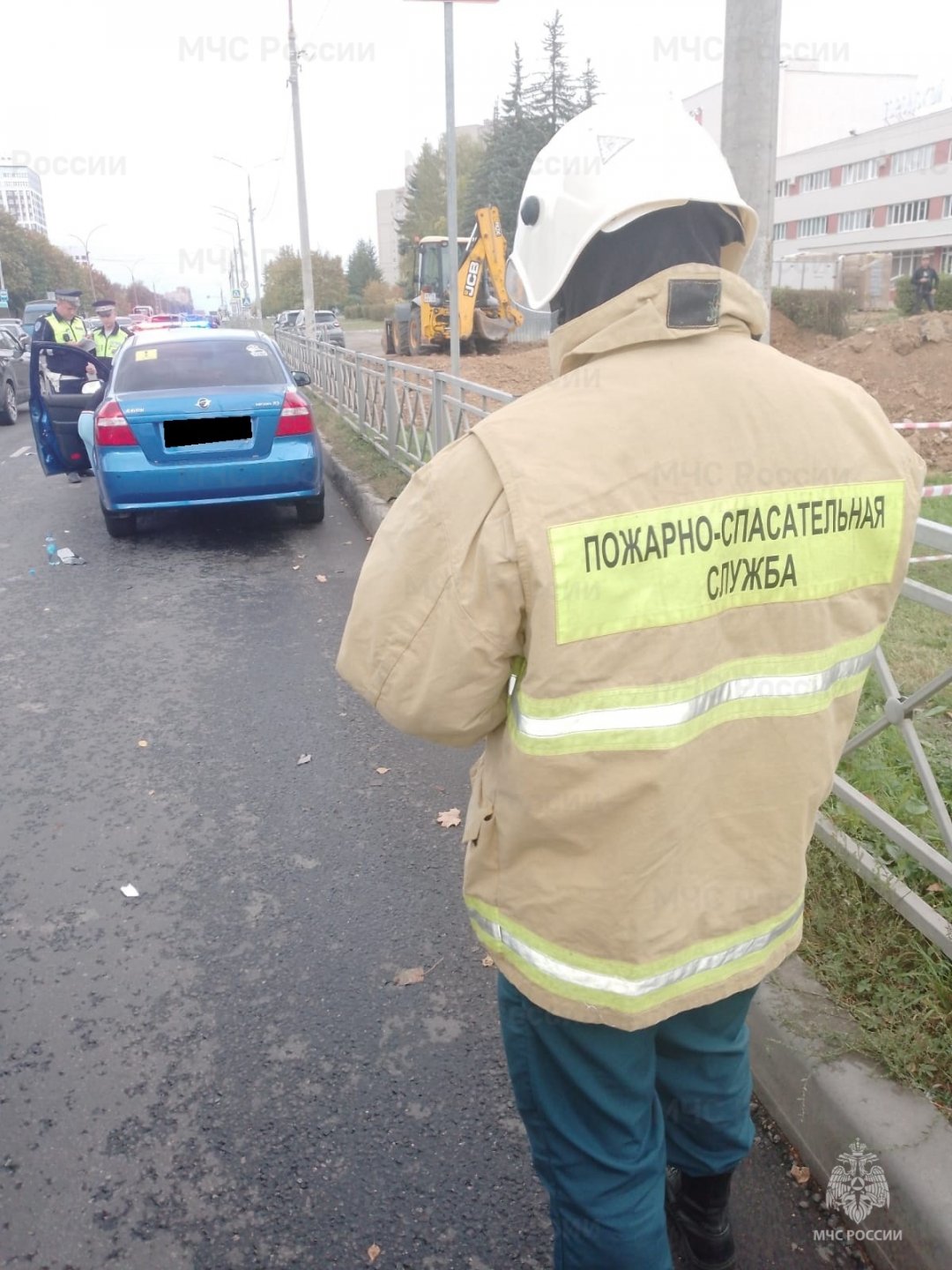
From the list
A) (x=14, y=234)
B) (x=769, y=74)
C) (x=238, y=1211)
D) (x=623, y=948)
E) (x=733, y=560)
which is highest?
(x=14, y=234)

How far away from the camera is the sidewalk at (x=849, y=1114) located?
1.96m

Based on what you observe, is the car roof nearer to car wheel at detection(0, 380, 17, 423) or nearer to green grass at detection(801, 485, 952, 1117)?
green grass at detection(801, 485, 952, 1117)

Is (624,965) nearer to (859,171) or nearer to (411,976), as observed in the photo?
(411,976)

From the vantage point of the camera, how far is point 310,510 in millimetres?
8586

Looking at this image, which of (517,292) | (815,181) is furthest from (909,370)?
(815,181)

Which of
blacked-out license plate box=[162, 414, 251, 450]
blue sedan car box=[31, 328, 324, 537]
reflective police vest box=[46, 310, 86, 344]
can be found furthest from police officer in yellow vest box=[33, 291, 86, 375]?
blacked-out license plate box=[162, 414, 251, 450]

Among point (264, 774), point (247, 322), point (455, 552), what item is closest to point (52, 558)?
point (264, 774)

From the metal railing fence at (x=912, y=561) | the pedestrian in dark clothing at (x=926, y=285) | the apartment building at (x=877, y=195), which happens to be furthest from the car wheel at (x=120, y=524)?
the apartment building at (x=877, y=195)

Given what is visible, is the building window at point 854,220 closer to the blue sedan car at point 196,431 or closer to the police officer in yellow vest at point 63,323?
the police officer in yellow vest at point 63,323

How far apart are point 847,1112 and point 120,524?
7.29 meters

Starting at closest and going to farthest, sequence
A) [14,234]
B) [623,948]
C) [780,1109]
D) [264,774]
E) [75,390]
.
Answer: [623,948], [780,1109], [264,774], [75,390], [14,234]

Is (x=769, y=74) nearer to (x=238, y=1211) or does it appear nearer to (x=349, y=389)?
(x=238, y=1211)

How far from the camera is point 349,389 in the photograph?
508 inches

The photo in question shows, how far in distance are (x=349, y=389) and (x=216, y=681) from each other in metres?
8.27
